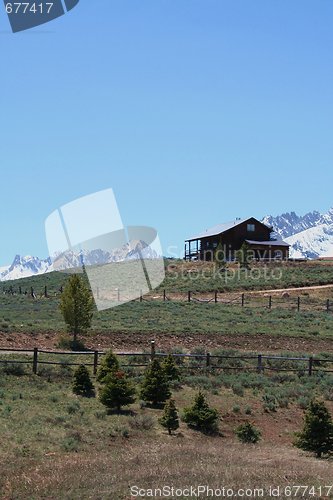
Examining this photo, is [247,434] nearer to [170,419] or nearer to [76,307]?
[170,419]

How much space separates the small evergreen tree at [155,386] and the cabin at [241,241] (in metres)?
61.3

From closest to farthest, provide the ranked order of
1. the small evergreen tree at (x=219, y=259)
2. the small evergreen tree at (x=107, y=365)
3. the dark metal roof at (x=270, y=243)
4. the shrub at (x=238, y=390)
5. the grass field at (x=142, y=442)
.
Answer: the grass field at (x=142, y=442), the small evergreen tree at (x=107, y=365), the shrub at (x=238, y=390), the small evergreen tree at (x=219, y=259), the dark metal roof at (x=270, y=243)

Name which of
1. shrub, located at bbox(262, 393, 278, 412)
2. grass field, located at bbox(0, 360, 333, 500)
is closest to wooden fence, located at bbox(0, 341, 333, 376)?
grass field, located at bbox(0, 360, 333, 500)

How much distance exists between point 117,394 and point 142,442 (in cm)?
323

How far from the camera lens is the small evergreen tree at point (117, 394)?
2081 cm

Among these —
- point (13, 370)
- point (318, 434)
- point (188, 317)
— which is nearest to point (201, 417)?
point (318, 434)

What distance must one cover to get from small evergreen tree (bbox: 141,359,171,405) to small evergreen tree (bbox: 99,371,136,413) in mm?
1462

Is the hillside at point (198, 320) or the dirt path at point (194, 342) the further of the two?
the hillside at point (198, 320)

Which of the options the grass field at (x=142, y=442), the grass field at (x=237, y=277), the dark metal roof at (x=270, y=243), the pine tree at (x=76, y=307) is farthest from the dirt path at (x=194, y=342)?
the dark metal roof at (x=270, y=243)

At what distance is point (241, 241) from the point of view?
3430 inches

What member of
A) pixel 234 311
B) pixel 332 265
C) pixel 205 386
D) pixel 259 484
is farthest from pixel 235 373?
pixel 332 265

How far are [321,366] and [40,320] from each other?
18729 mm

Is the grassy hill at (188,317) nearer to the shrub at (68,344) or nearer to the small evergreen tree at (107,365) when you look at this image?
the shrub at (68,344)

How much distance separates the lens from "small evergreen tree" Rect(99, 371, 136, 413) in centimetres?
2081
